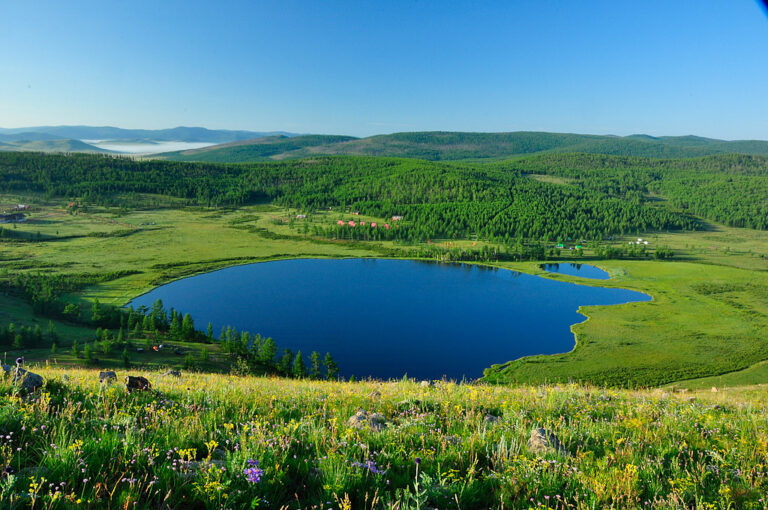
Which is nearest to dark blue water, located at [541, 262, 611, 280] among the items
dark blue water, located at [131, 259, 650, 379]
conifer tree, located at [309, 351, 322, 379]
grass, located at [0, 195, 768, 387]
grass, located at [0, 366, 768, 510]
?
grass, located at [0, 195, 768, 387]

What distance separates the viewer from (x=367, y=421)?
296 inches

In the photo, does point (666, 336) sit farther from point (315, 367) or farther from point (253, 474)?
point (253, 474)

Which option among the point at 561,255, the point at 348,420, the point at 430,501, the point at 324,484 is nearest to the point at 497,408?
the point at 348,420

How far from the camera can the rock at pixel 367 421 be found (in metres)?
7.19

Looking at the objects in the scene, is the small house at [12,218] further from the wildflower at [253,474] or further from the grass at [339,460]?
the wildflower at [253,474]

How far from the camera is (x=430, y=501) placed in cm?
493

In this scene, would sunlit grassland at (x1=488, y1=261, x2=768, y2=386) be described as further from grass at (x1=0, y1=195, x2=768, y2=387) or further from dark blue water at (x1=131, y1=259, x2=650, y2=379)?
dark blue water at (x1=131, y1=259, x2=650, y2=379)

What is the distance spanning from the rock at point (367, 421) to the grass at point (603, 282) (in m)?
8.32

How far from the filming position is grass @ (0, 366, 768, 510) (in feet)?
14.5

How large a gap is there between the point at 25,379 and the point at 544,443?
9.37m

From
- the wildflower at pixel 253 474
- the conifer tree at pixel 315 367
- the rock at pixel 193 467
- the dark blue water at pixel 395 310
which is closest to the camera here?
the wildflower at pixel 253 474

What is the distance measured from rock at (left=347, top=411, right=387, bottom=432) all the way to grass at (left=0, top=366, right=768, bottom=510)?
0.19 meters

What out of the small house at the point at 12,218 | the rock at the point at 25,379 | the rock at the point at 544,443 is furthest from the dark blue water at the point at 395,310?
the small house at the point at 12,218

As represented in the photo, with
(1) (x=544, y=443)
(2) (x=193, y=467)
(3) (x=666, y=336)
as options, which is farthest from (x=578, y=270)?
(2) (x=193, y=467)
